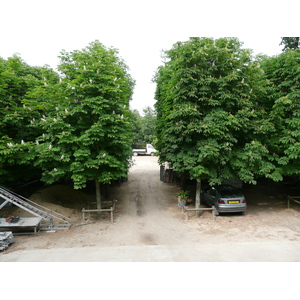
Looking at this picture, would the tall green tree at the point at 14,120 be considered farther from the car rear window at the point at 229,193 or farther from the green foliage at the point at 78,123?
the car rear window at the point at 229,193

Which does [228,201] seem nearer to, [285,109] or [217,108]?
[217,108]

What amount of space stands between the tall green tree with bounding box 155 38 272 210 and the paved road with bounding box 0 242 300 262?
3495mm

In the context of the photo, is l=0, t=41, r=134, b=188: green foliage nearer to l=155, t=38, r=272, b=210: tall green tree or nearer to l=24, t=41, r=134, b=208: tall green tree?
l=24, t=41, r=134, b=208: tall green tree

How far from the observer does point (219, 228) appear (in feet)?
34.7

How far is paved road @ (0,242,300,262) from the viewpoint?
7391mm

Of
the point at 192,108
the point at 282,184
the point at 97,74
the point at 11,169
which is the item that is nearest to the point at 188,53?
the point at 192,108

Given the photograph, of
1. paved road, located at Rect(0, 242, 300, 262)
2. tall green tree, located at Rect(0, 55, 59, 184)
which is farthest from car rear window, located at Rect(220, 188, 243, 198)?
tall green tree, located at Rect(0, 55, 59, 184)

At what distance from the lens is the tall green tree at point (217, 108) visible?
10.7 metres

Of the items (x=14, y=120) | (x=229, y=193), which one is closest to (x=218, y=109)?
(x=229, y=193)

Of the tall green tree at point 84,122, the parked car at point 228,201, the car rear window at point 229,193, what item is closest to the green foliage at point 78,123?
the tall green tree at point 84,122

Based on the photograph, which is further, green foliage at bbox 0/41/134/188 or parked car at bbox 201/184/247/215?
parked car at bbox 201/184/247/215

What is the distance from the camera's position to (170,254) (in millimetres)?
7773

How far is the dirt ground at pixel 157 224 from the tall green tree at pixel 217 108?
245cm

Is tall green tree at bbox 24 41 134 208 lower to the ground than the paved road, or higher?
higher
